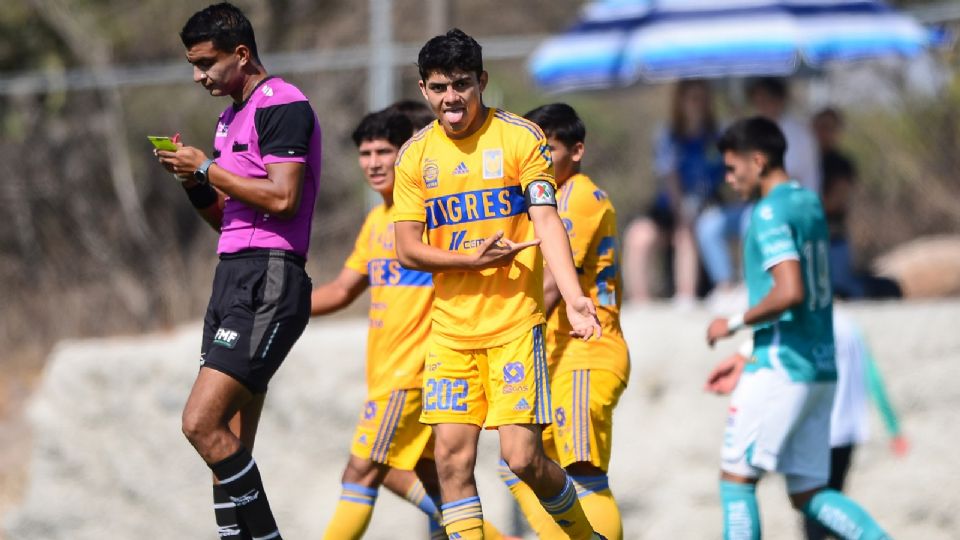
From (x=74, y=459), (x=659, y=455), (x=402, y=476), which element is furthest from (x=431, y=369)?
(x=74, y=459)

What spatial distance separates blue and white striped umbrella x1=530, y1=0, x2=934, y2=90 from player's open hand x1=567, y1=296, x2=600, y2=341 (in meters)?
4.49

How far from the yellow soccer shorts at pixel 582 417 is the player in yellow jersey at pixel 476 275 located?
0.51m

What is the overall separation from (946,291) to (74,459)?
19.9 feet

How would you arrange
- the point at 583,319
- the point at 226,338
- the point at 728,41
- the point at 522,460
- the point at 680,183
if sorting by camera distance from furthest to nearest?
the point at 680,183
the point at 728,41
the point at 226,338
the point at 522,460
the point at 583,319

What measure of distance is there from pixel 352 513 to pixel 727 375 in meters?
1.81

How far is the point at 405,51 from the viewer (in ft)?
34.3

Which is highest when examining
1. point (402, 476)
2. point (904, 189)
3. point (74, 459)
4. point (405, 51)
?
point (405, 51)

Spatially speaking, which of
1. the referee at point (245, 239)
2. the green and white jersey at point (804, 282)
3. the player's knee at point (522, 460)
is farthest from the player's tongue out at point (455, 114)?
the green and white jersey at point (804, 282)

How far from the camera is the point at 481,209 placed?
17.3 feet

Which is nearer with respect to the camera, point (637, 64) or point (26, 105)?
point (637, 64)

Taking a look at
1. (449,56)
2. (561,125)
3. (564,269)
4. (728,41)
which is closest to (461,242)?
(564,269)

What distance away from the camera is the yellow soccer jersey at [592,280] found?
5883 mm

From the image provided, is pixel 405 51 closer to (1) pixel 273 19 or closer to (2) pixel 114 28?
(1) pixel 273 19

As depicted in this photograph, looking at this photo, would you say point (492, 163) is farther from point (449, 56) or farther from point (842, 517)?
point (842, 517)
